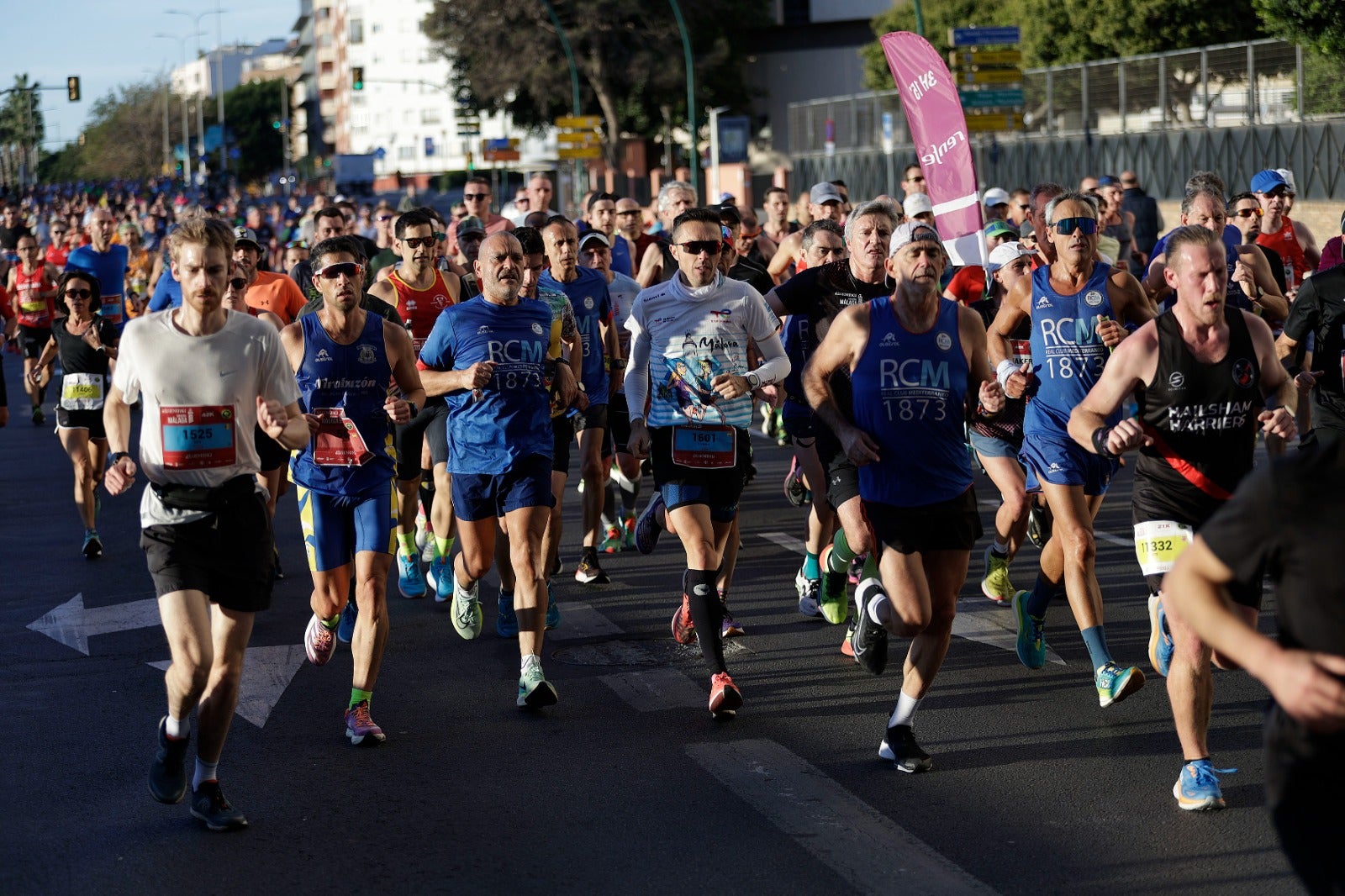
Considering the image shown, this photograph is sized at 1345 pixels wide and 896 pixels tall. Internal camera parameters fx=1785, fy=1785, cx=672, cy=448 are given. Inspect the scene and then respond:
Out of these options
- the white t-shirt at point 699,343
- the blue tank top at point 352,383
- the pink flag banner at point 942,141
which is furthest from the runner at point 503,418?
the pink flag banner at point 942,141

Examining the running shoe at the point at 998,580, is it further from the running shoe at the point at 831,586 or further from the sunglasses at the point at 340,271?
the sunglasses at the point at 340,271

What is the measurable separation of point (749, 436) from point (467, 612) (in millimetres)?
1594

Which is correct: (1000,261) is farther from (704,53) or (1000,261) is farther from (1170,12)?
(704,53)

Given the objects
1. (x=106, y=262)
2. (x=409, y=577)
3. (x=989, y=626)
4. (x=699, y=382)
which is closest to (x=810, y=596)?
(x=989, y=626)

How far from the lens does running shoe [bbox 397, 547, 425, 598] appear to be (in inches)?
390

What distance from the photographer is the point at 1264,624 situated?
8641 millimetres

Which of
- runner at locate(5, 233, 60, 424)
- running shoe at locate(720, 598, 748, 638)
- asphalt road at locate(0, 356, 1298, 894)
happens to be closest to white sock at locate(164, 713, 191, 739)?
asphalt road at locate(0, 356, 1298, 894)

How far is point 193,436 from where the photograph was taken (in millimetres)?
5836

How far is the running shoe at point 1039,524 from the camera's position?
1005 cm

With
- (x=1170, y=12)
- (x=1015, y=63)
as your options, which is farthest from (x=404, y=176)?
(x=1015, y=63)

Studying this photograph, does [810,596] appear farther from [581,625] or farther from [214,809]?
[214,809]

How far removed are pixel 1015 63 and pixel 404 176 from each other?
319 feet

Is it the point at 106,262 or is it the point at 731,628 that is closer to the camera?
the point at 731,628

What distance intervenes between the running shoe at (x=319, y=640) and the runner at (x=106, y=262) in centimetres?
839
